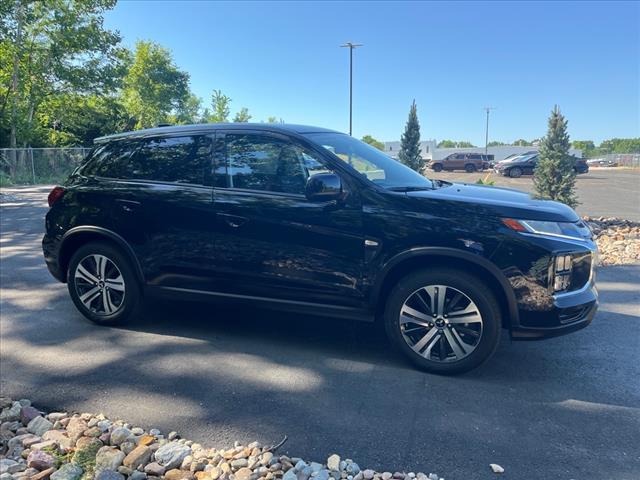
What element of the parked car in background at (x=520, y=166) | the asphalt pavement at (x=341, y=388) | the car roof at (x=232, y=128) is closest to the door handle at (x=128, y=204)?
the car roof at (x=232, y=128)

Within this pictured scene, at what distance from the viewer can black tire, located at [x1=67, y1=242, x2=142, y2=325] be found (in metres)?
4.50

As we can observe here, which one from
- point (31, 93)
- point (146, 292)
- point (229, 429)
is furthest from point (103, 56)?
point (229, 429)

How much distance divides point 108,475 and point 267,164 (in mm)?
2464

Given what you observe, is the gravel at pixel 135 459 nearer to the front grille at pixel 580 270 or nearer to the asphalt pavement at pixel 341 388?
the asphalt pavement at pixel 341 388

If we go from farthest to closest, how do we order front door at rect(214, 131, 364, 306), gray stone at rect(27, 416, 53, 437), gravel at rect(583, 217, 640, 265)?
1. gravel at rect(583, 217, 640, 265)
2. front door at rect(214, 131, 364, 306)
3. gray stone at rect(27, 416, 53, 437)

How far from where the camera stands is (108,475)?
253 cm

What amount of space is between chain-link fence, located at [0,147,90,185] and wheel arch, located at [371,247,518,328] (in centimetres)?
2205

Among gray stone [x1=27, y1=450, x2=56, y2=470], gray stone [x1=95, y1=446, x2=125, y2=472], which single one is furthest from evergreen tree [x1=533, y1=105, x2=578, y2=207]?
Answer: gray stone [x1=27, y1=450, x2=56, y2=470]

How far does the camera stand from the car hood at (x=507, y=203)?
3.45 metres

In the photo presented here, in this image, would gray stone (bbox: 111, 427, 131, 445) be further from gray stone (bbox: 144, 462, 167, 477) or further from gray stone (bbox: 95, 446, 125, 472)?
gray stone (bbox: 144, 462, 167, 477)

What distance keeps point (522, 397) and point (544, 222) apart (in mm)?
1207

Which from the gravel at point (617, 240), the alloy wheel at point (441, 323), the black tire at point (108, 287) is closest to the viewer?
the alloy wheel at point (441, 323)

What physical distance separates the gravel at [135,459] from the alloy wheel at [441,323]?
4.06 feet

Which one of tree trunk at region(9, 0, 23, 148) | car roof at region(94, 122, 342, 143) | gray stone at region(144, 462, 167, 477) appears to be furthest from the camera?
tree trunk at region(9, 0, 23, 148)
